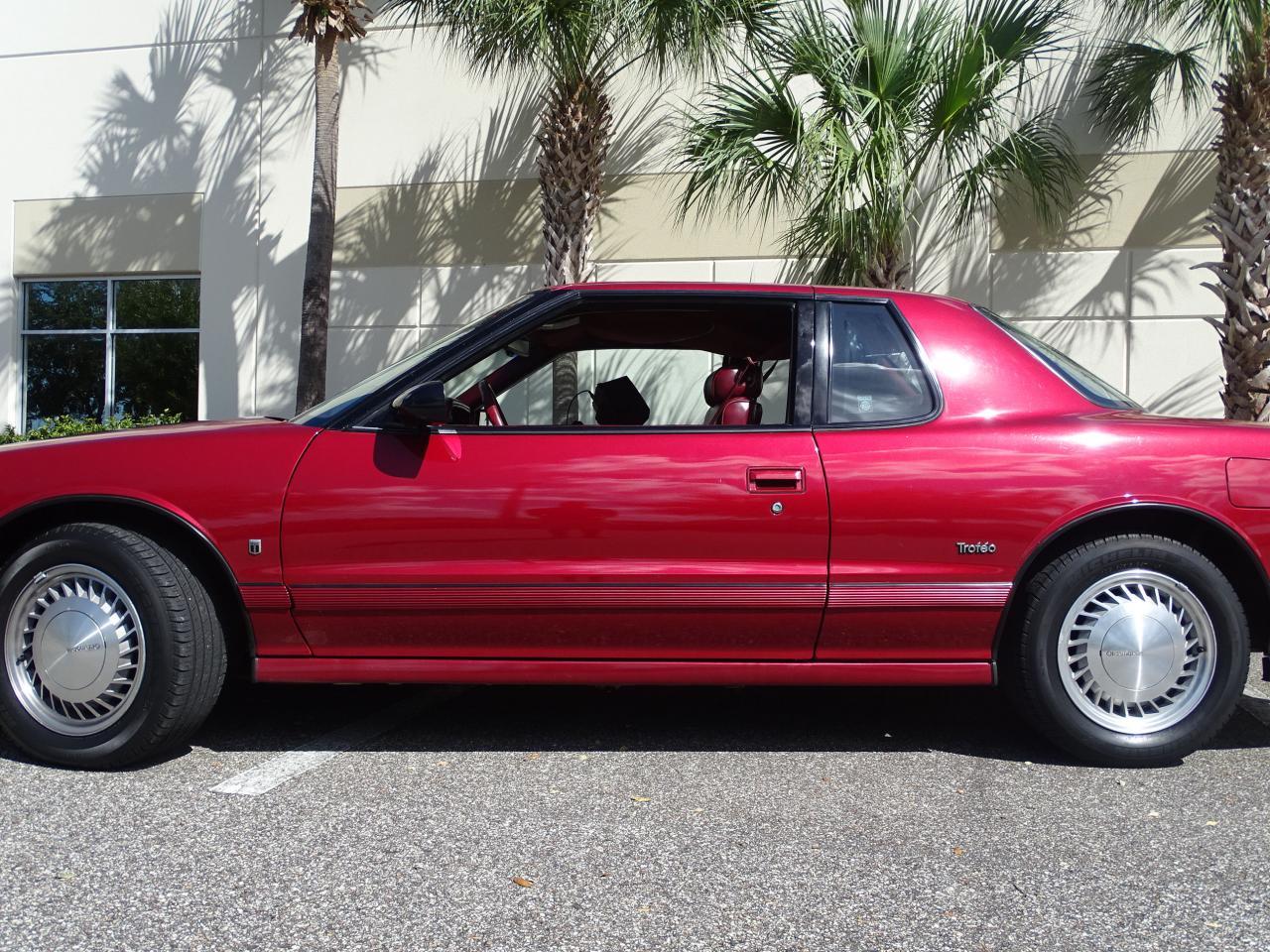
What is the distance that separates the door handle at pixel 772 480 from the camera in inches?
132

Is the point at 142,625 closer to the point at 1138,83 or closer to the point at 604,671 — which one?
the point at 604,671

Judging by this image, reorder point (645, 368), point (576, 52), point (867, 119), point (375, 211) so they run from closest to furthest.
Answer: point (645, 368) → point (867, 119) → point (576, 52) → point (375, 211)

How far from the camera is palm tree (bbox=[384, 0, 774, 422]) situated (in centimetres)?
889

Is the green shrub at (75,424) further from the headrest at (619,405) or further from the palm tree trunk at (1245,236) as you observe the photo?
the palm tree trunk at (1245,236)

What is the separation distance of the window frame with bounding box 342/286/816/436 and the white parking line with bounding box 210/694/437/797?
1077 millimetres

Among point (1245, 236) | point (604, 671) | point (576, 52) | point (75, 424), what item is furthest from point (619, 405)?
point (75, 424)

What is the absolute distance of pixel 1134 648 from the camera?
343 cm

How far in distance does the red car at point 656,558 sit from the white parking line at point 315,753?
0.29 meters

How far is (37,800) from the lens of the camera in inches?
123

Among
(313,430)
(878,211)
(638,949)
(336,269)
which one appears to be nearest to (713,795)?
(638,949)

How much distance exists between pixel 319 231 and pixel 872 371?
8.81 meters

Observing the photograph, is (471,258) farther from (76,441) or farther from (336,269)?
(76,441)

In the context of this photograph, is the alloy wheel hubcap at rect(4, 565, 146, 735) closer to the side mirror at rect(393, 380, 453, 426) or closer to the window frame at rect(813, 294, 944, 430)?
the side mirror at rect(393, 380, 453, 426)

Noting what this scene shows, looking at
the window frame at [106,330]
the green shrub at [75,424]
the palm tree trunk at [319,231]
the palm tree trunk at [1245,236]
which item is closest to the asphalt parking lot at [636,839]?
the palm tree trunk at [1245,236]
